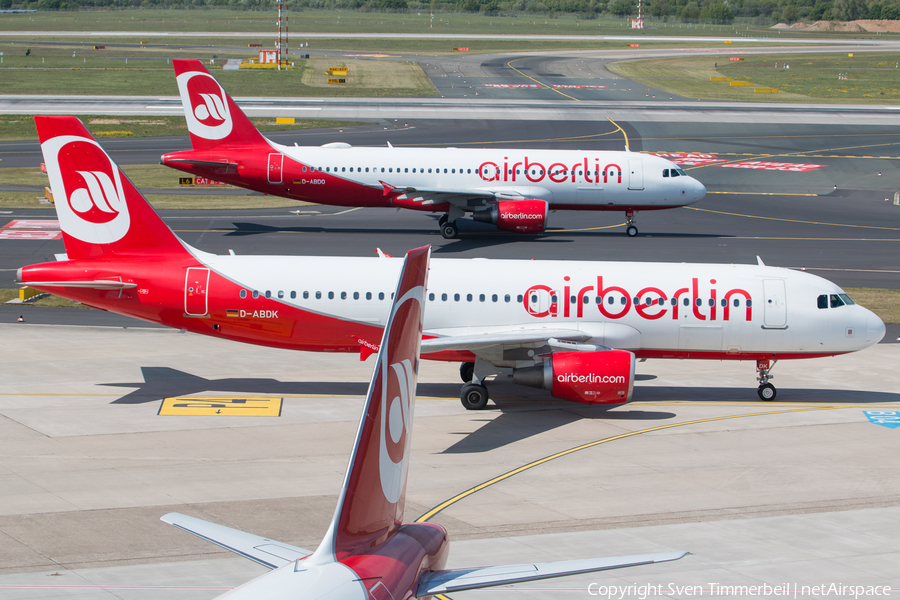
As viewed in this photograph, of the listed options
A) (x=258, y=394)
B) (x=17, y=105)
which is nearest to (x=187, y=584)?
(x=258, y=394)

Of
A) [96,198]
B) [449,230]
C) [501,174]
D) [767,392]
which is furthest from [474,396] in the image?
[501,174]

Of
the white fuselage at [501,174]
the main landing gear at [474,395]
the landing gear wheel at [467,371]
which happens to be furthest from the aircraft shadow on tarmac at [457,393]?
the white fuselage at [501,174]

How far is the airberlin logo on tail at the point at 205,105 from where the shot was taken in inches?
1901

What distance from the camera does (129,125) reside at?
3329 inches

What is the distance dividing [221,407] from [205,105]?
2614 centimetres

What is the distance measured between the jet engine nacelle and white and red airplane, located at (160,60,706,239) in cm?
5

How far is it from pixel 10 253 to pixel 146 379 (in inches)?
773

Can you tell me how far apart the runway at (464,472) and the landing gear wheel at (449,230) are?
19155mm

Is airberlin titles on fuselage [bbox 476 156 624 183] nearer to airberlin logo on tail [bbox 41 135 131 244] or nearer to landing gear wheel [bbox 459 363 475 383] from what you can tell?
landing gear wheel [bbox 459 363 475 383]

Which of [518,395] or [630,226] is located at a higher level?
[630,226]

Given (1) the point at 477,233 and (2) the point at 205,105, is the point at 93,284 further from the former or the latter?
(1) the point at 477,233

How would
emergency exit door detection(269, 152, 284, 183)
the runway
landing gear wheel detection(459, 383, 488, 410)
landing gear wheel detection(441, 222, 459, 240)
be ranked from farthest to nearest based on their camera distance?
landing gear wheel detection(441, 222, 459, 240)
emergency exit door detection(269, 152, 284, 183)
landing gear wheel detection(459, 383, 488, 410)
the runway

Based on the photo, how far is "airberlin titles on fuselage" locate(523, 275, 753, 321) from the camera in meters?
28.2

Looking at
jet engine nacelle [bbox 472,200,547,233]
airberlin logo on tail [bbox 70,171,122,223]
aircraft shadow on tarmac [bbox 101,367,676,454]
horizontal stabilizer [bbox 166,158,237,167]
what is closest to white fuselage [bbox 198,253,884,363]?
aircraft shadow on tarmac [bbox 101,367,676,454]
